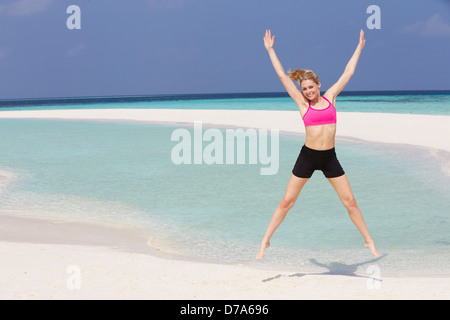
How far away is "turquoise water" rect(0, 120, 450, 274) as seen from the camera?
5984 millimetres

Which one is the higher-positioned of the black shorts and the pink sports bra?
the pink sports bra

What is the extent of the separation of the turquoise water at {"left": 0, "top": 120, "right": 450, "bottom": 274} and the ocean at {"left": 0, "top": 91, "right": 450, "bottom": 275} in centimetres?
2

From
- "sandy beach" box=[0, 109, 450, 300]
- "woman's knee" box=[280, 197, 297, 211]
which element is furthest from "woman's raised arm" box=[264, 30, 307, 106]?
"sandy beach" box=[0, 109, 450, 300]

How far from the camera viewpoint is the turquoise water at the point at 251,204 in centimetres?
598

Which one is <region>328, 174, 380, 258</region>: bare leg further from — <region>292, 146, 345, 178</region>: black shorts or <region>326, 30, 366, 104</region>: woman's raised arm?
<region>326, 30, 366, 104</region>: woman's raised arm

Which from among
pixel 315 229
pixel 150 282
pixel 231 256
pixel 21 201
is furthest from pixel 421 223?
pixel 21 201

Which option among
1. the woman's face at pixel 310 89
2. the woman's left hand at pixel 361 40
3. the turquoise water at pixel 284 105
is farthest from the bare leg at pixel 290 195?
the turquoise water at pixel 284 105

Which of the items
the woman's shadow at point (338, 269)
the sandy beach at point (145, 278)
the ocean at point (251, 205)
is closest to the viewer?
the sandy beach at point (145, 278)

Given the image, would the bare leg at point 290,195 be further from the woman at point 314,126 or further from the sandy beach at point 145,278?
the sandy beach at point 145,278

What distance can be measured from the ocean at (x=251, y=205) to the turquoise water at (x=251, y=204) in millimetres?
16

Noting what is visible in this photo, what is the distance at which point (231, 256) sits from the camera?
5.89 meters

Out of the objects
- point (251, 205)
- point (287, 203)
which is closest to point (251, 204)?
point (251, 205)

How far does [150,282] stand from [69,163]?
10.3 m

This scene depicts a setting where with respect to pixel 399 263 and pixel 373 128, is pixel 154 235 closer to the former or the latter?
pixel 399 263
